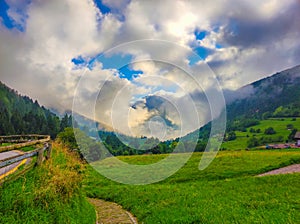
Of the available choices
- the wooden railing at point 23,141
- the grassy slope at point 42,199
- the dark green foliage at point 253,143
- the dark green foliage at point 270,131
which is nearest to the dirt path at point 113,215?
the grassy slope at point 42,199

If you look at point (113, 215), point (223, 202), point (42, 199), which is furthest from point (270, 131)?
point (42, 199)

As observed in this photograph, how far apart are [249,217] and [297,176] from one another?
12826 mm

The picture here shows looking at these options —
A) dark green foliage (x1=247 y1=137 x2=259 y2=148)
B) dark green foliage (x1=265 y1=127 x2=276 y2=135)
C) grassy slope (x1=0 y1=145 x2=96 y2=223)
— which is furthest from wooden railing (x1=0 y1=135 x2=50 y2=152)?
dark green foliage (x1=265 y1=127 x2=276 y2=135)

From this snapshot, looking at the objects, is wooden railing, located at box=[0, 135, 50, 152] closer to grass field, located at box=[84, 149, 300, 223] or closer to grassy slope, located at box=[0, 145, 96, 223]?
grassy slope, located at box=[0, 145, 96, 223]

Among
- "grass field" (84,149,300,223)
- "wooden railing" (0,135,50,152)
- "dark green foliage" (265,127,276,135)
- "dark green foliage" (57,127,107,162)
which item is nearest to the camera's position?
"wooden railing" (0,135,50,152)

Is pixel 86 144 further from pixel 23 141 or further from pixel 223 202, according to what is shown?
pixel 223 202

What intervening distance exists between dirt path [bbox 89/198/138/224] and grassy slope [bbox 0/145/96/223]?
2.51 metres

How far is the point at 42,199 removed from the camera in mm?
10086

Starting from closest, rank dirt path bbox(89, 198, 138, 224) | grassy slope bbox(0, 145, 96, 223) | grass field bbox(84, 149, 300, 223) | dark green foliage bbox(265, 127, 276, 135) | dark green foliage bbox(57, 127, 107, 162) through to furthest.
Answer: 1. grassy slope bbox(0, 145, 96, 223)
2. grass field bbox(84, 149, 300, 223)
3. dirt path bbox(89, 198, 138, 224)
4. dark green foliage bbox(57, 127, 107, 162)
5. dark green foliage bbox(265, 127, 276, 135)

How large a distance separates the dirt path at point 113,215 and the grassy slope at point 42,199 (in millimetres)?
2512

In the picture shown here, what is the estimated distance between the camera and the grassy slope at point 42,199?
28.3 ft

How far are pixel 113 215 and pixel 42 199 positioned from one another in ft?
28.1

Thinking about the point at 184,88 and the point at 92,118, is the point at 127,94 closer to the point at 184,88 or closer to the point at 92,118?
the point at 92,118

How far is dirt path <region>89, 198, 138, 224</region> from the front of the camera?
52.6 feet
